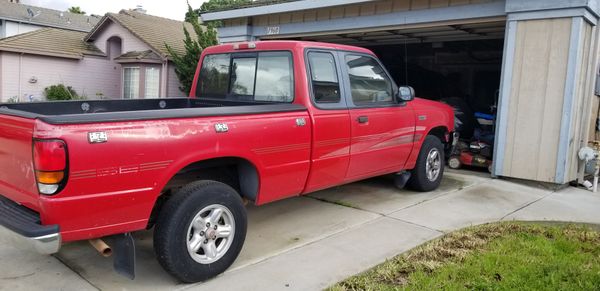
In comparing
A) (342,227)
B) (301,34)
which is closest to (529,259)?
(342,227)

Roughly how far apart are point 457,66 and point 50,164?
13.4 metres

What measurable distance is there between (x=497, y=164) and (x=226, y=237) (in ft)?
16.8

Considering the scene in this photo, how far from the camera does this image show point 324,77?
498 centimetres

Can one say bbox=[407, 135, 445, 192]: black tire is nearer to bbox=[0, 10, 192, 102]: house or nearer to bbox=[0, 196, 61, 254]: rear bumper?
bbox=[0, 196, 61, 254]: rear bumper

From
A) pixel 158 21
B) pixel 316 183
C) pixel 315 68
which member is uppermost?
pixel 158 21

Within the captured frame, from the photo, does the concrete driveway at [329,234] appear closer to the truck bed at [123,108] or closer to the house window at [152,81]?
the truck bed at [123,108]

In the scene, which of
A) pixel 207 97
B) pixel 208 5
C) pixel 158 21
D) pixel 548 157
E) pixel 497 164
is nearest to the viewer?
pixel 207 97

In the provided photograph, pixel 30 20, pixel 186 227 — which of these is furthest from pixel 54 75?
pixel 186 227

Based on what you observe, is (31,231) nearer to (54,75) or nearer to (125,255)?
(125,255)

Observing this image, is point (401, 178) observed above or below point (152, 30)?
below

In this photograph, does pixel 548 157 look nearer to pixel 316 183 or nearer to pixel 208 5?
pixel 316 183

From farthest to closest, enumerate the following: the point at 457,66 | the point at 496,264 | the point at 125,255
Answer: the point at 457,66, the point at 496,264, the point at 125,255

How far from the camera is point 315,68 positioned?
16.1 feet

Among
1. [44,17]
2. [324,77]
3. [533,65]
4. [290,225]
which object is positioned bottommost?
[290,225]
